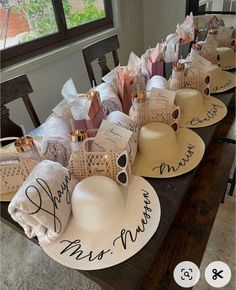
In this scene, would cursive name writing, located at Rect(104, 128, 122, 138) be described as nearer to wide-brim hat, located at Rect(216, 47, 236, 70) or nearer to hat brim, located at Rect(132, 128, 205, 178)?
hat brim, located at Rect(132, 128, 205, 178)

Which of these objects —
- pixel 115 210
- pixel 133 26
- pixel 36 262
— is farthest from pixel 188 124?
pixel 133 26

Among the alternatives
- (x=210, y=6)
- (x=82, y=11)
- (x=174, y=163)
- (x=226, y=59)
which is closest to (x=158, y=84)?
(x=174, y=163)

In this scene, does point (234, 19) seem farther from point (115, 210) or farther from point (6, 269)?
point (6, 269)

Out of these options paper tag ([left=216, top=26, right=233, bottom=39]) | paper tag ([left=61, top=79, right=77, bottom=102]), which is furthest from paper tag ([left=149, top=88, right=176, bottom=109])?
paper tag ([left=216, top=26, right=233, bottom=39])

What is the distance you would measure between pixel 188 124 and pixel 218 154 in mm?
439

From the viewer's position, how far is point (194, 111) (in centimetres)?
89

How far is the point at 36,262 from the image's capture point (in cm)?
120

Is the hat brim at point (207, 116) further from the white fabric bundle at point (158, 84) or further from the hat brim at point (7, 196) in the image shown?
the hat brim at point (7, 196)

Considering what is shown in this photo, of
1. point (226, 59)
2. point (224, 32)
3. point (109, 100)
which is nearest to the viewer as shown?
point (109, 100)

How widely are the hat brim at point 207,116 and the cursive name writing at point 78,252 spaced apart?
0.55 meters

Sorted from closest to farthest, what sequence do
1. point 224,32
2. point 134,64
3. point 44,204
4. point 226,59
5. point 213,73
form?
point 44,204, point 134,64, point 213,73, point 226,59, point 224,32

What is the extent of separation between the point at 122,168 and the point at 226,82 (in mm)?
835

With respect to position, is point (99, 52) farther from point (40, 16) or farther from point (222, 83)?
point (222, 83)

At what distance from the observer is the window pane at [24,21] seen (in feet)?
5.05
